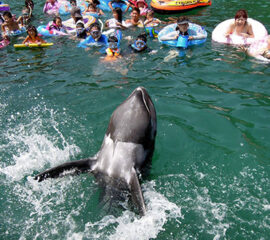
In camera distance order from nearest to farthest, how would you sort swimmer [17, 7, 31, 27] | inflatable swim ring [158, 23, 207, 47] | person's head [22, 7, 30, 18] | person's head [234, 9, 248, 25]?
person's head [234, 9, 248, 25] < inflatable swim ring [158, 23, 207, 47] < swimmer [17, 7, 31, 27] < person's head [22, 7, 30, 18]

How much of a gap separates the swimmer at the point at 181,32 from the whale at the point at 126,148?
6571mm

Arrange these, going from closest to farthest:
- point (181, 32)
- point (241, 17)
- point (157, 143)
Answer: point (157, 143) < point (241, 17) < point (181, 32)

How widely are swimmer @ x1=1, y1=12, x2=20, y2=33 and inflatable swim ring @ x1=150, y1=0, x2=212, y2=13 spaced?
7.36m

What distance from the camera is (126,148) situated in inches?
153

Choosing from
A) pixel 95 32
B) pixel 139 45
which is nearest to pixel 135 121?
pixel 139 45

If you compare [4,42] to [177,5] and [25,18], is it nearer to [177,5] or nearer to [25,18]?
[25,18]

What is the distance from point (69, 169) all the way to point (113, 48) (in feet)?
21.1

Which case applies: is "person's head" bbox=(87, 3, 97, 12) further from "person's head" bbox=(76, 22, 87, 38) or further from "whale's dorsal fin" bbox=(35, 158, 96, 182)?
"whale's dorsal fin" bbox=(35, 158, 96, 182)

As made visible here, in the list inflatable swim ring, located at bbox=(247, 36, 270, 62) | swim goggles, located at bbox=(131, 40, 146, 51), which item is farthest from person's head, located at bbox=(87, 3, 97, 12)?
inflatable swim ring, located at bbox=(247, 36, 270, 62)

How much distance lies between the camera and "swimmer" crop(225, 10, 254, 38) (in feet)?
30.7

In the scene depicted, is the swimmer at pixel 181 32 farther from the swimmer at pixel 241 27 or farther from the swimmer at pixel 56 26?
the swimmer at pixel 56 26

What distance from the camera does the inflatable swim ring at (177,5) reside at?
14.1 m

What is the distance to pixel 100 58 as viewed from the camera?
957 centimetres

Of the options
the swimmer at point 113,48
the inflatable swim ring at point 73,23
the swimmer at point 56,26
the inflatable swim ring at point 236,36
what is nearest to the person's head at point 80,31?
the inflatable swim ring at point 73,23
